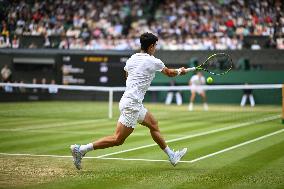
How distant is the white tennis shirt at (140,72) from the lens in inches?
414

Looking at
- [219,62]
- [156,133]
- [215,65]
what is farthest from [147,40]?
[215,65]

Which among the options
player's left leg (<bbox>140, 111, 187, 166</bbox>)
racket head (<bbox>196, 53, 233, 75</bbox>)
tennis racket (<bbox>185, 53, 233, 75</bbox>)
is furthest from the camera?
racket head (<bbox>196, 53, 233, 75</bbox>)

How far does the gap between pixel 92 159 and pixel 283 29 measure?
2313 centimetres

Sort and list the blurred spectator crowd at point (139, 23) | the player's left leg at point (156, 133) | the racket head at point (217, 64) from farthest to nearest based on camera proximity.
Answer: the blurred spectator crowd at point (139, 23) < the racket head at point (217, 64) < the player's left leg at point (156, 133)

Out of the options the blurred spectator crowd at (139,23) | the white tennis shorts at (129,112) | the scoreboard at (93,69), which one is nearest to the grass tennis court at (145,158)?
the white tennis shorts at (129,112)

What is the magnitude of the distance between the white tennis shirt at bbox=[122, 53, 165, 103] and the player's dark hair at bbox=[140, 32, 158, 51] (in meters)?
0.14

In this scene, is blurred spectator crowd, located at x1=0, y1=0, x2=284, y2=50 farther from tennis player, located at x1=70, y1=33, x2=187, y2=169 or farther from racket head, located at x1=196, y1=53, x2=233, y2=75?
tennis player, located at x1=70, y1=33, x2=187, y2=169

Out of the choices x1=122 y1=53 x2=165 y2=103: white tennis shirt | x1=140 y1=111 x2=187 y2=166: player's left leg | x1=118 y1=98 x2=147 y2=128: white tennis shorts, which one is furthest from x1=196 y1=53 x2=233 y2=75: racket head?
x1=118 y1=98 x2=147 y2=128: white tennis shorts

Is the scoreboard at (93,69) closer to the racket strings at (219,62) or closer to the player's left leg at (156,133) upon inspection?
the racket strings at (219,62)

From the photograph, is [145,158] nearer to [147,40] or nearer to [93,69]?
[147,40]

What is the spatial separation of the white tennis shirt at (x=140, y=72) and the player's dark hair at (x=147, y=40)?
0.45 feet

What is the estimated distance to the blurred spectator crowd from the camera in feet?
112

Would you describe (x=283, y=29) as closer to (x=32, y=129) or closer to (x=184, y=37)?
(x=184, y=37)

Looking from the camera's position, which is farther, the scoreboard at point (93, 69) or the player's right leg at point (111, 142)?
the scoreboard at point (93, 69)
